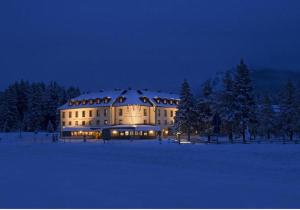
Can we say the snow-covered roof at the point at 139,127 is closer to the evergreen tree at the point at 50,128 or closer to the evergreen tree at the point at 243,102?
the evergreen tree at the point at 50,128

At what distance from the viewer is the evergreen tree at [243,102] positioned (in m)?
54.5

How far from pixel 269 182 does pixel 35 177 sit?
11.9 metres

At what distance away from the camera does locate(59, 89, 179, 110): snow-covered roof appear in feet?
278

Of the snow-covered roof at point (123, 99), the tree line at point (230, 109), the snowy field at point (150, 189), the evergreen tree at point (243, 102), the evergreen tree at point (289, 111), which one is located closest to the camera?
the snowy field at point (150, 189)

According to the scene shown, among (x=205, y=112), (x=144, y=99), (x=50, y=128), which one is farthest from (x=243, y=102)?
(x=50, y=128)

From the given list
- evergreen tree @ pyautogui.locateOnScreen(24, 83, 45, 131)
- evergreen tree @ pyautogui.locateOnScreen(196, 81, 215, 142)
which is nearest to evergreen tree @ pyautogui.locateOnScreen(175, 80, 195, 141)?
evergreen tree @ pyautogui.locateOnScreen(196, 81, 215, 142)

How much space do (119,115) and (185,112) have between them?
23.9 m

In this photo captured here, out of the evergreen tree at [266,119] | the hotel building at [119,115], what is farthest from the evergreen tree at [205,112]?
the hotel building at [119,115]

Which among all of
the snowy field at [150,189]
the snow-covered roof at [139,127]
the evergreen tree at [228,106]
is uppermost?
the evergreen tree at [228,106]

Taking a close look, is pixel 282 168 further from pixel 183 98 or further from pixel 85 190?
pixel 183 98

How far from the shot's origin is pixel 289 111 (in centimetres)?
6284

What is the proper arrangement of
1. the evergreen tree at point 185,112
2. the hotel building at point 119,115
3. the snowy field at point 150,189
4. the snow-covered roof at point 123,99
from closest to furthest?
the snowy field at point 150,189
the evergreen tree at point 185,112
the hotel building at point 119,115
the snow-covered roof at point 123,99

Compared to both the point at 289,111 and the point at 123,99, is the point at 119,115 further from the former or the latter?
the point at 289,111

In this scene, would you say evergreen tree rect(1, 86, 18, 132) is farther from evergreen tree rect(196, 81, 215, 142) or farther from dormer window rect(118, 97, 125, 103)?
evergreen tree rect(196, 81, 215, 142)
